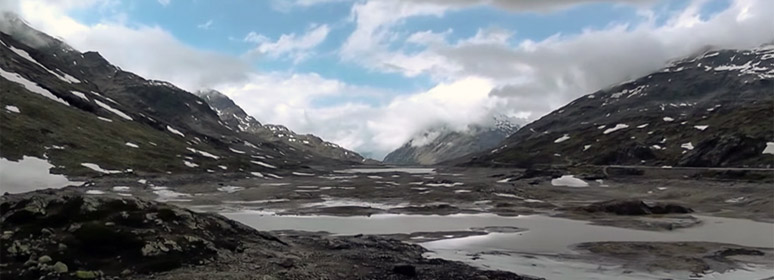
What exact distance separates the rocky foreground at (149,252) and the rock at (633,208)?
42.5m

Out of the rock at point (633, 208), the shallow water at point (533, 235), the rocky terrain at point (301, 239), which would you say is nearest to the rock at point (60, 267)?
the rocky terrain at point (301, 239)

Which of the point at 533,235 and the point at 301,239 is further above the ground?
the point at 533,235

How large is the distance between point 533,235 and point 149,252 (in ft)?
107

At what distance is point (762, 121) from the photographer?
171500 millimetres

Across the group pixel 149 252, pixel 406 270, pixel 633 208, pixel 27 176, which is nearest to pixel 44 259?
pixel 149 252

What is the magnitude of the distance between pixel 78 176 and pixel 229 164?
244 ft

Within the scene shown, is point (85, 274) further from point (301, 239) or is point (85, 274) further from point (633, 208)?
point (633, 208)

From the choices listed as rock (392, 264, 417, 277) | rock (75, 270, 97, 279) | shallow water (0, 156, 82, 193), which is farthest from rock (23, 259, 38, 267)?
shallow water (0, 156, 82, 193)

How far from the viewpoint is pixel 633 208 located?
222ft

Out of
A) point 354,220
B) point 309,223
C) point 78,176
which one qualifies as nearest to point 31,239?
point 309,223

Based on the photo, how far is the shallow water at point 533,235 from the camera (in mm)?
31891

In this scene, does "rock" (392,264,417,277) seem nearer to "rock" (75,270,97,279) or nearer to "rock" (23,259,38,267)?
"rock" (75,270,97,279)

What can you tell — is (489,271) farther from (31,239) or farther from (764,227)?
(764,227)

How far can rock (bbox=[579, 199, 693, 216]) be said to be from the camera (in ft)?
221
